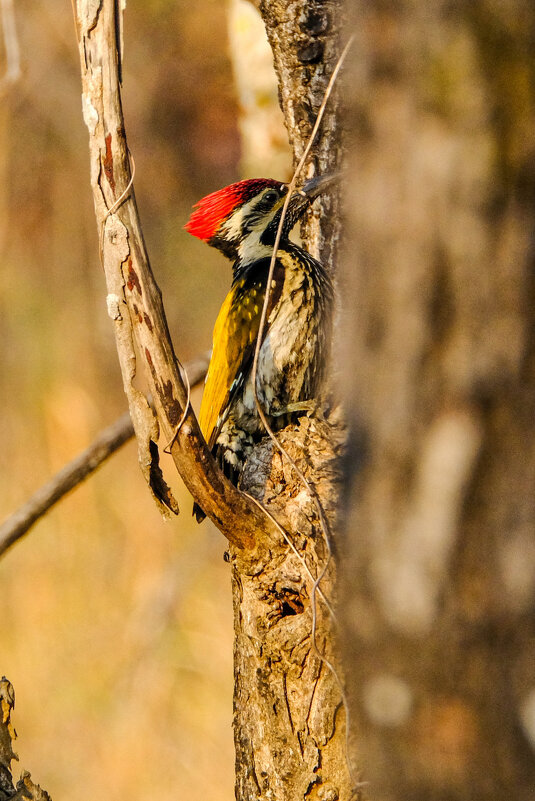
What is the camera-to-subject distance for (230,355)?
9.14ft

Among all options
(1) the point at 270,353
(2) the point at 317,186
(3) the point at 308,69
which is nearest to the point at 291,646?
(1) the point at 270,353

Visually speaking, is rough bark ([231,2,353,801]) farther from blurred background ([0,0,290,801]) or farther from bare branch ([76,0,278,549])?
blurred background ([0,0,290,801])

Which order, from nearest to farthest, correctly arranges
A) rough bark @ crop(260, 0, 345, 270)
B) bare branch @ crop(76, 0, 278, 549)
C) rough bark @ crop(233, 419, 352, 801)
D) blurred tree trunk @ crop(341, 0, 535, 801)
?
1. blurred tree trunk @ crop(341, 0, 535, 801)
2. bare branch @ crop(76, 0, 278, 549)
3. rough bark @ crop(233, 419, 352, 801)
4. rough bark @ crop(260, 0, 345, 270)

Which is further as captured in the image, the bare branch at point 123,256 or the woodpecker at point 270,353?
the woodpecker at point 270,353

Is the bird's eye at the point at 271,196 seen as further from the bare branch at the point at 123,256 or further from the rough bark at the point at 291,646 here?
the bare branch at the point at 123,256

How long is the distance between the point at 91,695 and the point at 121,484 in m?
1.40

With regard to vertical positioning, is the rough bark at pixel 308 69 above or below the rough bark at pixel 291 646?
above

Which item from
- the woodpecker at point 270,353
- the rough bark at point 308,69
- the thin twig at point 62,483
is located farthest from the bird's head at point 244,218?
the thin twig at point 62,483

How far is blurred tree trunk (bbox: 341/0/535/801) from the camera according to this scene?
692 millimetres

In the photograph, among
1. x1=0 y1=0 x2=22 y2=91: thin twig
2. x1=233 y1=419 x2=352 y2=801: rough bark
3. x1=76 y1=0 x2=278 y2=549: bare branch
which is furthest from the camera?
x1=0 y1=0 x2=22 y2=91: thin twig

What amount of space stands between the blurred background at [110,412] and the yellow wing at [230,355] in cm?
100

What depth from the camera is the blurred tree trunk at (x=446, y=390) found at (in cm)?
69

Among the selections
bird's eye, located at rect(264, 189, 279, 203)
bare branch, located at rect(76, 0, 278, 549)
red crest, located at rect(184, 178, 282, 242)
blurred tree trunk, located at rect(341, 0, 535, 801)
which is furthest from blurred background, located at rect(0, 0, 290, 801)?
blurred tree trunk, located at rect(341, 0, 535, 801)

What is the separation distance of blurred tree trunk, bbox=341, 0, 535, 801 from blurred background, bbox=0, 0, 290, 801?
7.47ft
